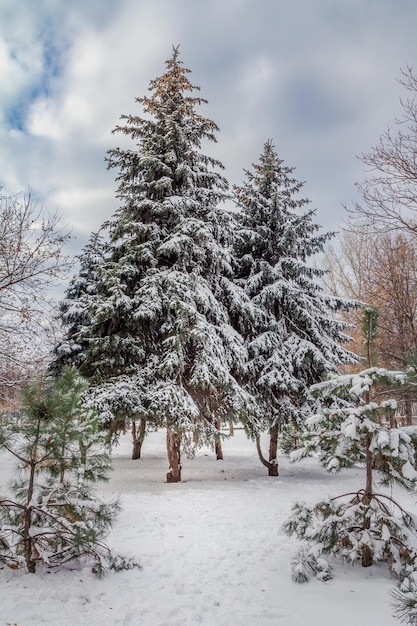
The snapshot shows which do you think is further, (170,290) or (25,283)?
(170,290)

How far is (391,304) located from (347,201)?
8.45 meters

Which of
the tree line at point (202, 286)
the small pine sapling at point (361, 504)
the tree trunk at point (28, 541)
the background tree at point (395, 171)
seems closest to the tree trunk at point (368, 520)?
the small pine sapling at point (361, 504)

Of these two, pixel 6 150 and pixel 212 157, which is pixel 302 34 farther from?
pixel 6 150

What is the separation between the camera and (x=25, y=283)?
22.1ft

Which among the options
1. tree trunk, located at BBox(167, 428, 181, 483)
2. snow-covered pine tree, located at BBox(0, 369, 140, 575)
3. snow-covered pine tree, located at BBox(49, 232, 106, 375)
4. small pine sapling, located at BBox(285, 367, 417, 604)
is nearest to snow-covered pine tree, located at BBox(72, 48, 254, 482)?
tree trunk, located at BBox(167, 428, 181, 483)

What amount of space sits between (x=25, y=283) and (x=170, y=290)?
3691 millimetres

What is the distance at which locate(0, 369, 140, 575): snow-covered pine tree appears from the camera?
12.3ft

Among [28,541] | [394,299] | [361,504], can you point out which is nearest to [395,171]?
[361,504]

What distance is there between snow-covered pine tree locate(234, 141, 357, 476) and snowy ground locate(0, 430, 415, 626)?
15.0 ft

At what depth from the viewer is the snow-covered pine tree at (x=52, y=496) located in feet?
12.3

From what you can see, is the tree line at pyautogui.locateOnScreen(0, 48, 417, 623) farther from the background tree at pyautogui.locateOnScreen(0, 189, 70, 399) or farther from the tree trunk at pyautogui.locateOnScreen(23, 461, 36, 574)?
the tree trunk at pyautogui.locateOnScreen(23, 461, 36, 574)

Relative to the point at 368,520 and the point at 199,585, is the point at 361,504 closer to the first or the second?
the point at 368,520

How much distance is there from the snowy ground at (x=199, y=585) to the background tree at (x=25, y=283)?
135 inches

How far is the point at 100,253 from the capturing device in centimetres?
1652
